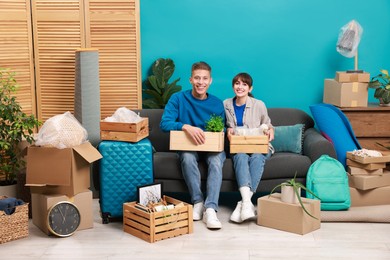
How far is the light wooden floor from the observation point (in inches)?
137

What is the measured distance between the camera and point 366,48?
500cm

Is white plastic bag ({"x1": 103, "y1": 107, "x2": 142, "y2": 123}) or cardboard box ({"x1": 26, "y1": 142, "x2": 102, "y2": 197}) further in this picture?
white plastic bag ({"x1": 103, "y1": 107, "x2": 142, "y2": 123})

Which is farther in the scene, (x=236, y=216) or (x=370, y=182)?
(x=370, y=182)

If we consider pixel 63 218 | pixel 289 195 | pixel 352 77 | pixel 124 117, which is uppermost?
pixel 352 77

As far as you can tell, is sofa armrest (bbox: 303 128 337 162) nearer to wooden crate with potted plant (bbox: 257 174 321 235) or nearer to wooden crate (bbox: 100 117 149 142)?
wooden crate with potted plant (bbox: 257 174 321 235)

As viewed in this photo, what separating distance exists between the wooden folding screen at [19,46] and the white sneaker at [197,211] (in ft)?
5.19

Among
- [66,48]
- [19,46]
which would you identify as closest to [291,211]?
[66,48]

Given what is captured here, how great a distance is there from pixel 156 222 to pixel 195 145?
2.15 ft

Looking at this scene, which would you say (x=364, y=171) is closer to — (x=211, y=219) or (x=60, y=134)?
(x=211, y=219)

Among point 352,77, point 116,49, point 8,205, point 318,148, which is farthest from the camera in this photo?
point 116,49

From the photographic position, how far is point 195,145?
4109 millimetres

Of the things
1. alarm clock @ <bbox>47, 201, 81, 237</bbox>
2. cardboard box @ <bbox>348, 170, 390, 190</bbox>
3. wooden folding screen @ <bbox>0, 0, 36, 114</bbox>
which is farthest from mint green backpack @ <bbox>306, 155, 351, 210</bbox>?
wooden folding screen @ <bbox>0, 0, 36, 114</bbox>

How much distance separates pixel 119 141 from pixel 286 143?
4.05 feet

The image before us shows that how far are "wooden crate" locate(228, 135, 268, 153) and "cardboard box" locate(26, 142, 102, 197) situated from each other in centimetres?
90
